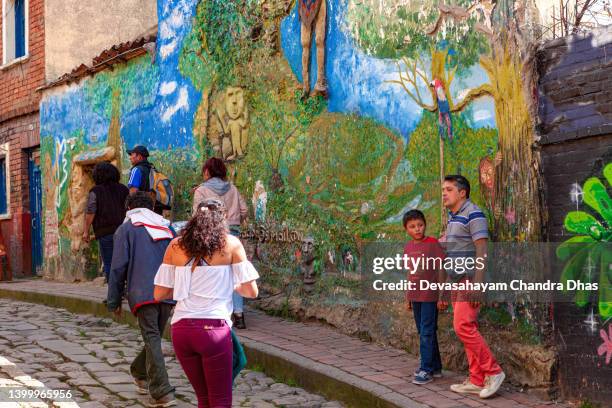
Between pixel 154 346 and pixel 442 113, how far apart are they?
291cm

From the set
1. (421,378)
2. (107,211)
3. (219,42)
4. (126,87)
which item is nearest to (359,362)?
(421,378)

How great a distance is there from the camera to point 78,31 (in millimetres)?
15125

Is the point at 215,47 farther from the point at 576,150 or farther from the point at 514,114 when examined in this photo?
the point at 576,150

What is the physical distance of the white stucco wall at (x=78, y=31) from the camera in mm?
14961

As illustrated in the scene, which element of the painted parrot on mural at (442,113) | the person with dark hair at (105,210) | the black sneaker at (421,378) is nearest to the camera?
the black sneaker at (421,378)

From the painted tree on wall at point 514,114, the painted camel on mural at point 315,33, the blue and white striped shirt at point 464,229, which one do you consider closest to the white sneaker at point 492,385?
the blue and white striped shirt at point 464,229

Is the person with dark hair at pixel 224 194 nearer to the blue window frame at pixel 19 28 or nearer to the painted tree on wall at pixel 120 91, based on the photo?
the painted tree on wall at pixel 120 91

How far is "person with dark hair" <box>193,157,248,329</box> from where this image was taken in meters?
7.83

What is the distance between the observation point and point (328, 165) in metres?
7.98

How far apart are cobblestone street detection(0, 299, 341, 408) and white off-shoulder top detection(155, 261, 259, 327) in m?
1.53

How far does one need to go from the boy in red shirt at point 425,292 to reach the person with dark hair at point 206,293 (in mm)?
1792

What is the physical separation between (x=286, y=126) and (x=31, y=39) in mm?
9235

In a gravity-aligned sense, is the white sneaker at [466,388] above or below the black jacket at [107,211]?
below

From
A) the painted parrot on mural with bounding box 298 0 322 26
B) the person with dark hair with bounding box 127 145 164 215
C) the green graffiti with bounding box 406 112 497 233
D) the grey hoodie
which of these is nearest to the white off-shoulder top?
the green graffiti with bounding box 406 112 497 233
